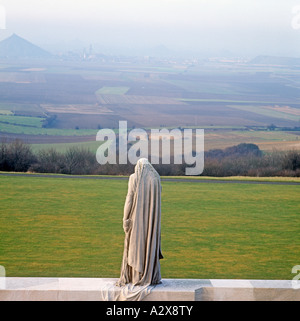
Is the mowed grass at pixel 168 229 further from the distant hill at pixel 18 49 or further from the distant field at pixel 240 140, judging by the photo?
the distant hill at pixel 18 49

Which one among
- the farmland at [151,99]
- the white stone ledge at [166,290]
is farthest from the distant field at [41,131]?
the white stone ledge at [166,290]

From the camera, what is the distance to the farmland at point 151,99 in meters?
46.9

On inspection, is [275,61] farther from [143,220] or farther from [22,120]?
[143,220]

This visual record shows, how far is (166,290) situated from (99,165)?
26.2 meters

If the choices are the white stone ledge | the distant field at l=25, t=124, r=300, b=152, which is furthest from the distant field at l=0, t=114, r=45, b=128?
the white stone ledge

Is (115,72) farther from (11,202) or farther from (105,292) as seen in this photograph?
(105,292)

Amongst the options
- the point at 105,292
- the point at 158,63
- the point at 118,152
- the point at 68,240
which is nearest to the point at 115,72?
the point at 158,63

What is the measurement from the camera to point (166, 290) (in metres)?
7.66

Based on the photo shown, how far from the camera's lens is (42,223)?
49.3 feet

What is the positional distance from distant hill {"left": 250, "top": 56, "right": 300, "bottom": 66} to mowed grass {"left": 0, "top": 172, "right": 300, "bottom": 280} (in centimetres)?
3881

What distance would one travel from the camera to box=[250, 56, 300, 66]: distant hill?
59.0 meters

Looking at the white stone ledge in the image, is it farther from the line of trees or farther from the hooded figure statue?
the line of trees

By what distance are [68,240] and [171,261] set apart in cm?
286

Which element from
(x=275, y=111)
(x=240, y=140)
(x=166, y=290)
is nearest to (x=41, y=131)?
(x=240, y=140)
